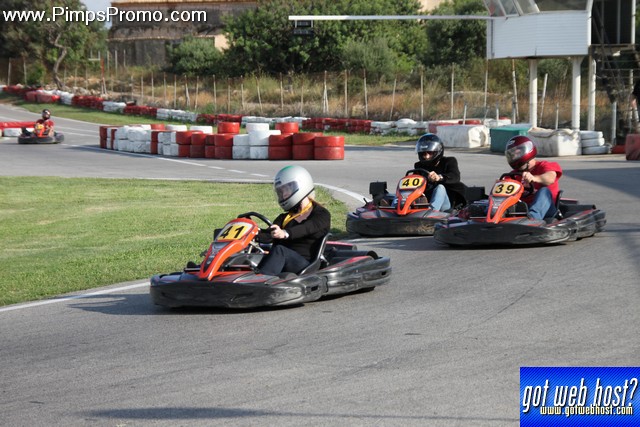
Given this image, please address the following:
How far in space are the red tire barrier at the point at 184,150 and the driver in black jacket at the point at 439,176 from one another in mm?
16584

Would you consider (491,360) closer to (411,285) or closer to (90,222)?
(411,285)

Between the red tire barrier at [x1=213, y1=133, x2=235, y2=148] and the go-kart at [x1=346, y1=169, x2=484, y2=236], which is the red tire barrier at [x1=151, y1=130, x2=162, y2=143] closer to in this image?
the red tire barrier at [x1=213, y1=133, x2=235, y2=148]

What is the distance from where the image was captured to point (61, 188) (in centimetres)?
1938

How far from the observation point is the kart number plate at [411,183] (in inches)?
436

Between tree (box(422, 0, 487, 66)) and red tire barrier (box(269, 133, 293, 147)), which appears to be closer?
red tire barrier (box(269, 133, 293, 147))

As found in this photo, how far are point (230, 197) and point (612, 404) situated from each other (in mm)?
13176

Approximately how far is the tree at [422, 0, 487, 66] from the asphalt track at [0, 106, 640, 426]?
39416 mm

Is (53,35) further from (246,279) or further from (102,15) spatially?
(246,279)

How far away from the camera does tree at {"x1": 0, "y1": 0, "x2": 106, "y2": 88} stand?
65250 mm

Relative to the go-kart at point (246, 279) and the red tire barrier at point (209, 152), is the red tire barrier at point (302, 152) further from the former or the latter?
the go-kart at point (246, 279)

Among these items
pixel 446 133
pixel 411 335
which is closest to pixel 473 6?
pixel 446 133

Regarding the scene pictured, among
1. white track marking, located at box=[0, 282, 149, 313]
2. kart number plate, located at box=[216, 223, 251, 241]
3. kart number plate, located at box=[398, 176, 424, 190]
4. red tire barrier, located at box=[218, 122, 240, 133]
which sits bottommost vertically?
white track marking, located at box=[0, 282, 149, 313]

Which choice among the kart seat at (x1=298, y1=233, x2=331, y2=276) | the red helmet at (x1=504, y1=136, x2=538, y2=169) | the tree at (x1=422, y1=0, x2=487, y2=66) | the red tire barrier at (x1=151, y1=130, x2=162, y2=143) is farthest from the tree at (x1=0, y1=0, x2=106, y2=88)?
the kart seat at (x1=298, y1=233, x2=331, y2=276)

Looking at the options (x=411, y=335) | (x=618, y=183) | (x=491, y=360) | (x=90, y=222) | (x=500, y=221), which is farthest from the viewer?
(x=618, y=183)
